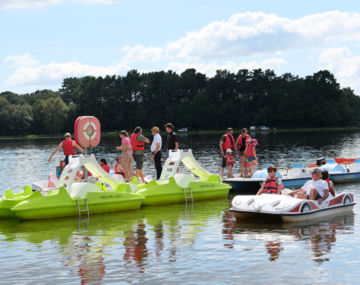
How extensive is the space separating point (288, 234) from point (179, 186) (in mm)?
6401

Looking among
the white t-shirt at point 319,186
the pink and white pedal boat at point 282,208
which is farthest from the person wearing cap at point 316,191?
the pink and white pedal boat at point 282,208

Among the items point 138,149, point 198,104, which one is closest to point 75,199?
point 138,149

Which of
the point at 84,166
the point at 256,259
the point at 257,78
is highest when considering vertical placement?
the point at 257,78

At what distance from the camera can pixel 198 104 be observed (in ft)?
416

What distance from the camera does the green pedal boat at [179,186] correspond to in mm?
18391

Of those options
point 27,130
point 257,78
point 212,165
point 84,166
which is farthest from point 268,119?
point 84,166

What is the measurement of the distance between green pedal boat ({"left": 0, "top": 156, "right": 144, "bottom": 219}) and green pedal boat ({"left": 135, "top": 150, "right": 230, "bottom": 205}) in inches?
31.3

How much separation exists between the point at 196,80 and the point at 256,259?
127 meters

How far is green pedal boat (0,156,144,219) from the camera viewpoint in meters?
15.7

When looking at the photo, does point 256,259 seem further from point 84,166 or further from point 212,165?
point 212,165

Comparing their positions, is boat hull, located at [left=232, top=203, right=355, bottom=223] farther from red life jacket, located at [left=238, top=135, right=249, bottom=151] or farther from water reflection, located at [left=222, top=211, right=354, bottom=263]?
red life jacket, located at [left=238, top=135, right=249, bottom=151]

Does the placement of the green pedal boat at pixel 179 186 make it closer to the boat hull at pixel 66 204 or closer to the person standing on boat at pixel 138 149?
the boat hull at pixel 66 204

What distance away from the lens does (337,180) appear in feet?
77.8

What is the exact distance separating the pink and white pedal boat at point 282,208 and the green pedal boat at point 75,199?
4094 millimetres
